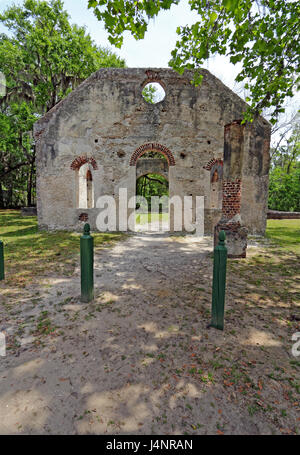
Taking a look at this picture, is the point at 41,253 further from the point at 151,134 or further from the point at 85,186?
the point at 85,186

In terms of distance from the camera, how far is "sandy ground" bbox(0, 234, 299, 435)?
1.68 metres

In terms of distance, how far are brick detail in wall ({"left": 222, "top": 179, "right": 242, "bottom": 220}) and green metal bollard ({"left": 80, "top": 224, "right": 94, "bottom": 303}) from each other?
13.1 feet

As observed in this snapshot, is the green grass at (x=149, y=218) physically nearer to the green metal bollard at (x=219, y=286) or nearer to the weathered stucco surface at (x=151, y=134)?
the weathered stucco surface at (x=151, y=134)

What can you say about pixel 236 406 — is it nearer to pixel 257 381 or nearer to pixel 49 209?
pixel 257 381

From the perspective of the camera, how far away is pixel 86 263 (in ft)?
11.4

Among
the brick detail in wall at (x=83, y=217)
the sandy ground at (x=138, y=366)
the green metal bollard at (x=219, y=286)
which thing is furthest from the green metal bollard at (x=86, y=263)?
the brick detail in wall at (x=83, y=217)

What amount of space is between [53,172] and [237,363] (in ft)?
31.5

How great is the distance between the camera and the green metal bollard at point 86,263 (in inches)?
136

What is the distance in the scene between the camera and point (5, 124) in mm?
15211

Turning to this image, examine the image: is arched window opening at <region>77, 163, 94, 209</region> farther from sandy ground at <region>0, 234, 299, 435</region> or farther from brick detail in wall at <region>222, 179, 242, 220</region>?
sandy ground at <region>0, 234, 299, 435</region>

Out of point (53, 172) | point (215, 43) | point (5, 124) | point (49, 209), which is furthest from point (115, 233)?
point (5, 124)

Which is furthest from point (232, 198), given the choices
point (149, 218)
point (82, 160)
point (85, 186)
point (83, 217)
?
point (149, 218)

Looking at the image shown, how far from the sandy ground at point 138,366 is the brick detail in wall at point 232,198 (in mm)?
2558

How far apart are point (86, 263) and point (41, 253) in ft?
11.5
